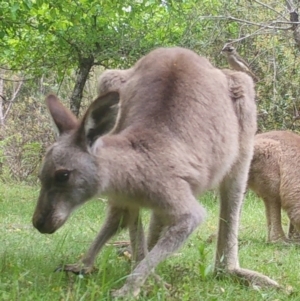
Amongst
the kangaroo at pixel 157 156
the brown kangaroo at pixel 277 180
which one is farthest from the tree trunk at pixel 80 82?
the kangaroo at pixel 157 156

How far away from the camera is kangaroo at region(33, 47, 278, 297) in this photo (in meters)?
3.47

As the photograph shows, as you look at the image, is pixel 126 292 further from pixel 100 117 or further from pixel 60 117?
pixel 60 117

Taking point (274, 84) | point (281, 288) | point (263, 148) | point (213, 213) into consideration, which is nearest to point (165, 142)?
point (281, 288)

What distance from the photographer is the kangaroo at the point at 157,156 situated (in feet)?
11.4

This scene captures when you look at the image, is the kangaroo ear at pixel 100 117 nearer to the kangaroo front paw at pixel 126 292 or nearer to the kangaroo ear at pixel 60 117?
the kangaroo ear at pixel 60 117

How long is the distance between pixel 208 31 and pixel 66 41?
2.45 m

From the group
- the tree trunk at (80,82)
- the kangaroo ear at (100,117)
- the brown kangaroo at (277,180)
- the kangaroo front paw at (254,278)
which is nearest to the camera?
the kangaroo ear at (100,117)

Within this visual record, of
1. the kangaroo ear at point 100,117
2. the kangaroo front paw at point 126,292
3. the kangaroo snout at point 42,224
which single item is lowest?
the kangaroo front paw at point 126,292

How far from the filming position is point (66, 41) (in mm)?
11070

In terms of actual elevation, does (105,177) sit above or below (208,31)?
below

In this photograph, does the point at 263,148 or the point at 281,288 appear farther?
the point at 263,148

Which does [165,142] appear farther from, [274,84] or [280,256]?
[274,84]

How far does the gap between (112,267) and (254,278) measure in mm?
915

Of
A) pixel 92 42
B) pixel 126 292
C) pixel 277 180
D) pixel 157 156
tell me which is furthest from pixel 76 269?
pixel 92 42
